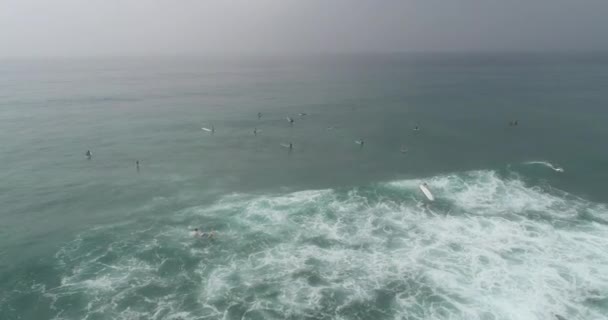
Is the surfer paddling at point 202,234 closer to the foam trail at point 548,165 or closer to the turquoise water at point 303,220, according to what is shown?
the turquoise water at point 303,220

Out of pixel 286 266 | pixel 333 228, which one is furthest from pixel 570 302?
pixel 286 266

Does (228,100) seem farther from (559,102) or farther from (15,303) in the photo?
(559,102)

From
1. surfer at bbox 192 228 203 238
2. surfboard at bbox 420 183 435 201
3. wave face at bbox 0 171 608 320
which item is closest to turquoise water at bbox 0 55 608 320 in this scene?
wave face at bbox 0 171 608 320

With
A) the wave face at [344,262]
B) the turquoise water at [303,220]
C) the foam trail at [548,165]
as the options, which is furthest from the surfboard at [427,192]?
the foam trail at [548,165]

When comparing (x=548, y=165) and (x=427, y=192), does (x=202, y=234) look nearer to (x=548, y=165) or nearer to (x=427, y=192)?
(x=427, y=192)

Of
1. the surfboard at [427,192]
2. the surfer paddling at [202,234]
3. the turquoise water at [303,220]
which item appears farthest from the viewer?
the surfboard at [427,192]

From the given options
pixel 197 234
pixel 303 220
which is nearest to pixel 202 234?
pixel 197 234
